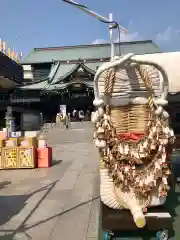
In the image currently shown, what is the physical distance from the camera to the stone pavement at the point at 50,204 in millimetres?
3801

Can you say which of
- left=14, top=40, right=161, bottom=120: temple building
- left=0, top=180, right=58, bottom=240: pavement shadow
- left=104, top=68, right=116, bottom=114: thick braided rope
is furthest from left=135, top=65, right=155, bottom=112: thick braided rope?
left=14, top=40, right=161, bottom=120: temple building

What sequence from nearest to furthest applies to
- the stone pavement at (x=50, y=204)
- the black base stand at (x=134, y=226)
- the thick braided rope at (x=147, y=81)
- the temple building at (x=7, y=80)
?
the black base stand at (x=134, y=226) → the thick braided rope at (x=147, y=81) → the stone pavement at (x=50, y=204) → the temple building at (x=7, y=80)

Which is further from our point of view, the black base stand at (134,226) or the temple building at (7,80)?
the temple building at (7,80)

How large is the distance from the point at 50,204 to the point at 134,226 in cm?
254

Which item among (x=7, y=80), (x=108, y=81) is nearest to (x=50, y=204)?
(x=108, y=81)

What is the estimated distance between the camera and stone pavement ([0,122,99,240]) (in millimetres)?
3801

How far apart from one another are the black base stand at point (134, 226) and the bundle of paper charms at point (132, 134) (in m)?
0.11

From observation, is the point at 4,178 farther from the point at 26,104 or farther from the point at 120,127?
the point at 26,104

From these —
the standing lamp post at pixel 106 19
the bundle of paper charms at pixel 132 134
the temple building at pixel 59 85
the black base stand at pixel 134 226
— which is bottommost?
the black base stand at pixel 134 226

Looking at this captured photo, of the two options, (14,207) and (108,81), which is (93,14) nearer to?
(108,81)

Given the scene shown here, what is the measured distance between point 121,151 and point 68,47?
40.3 m

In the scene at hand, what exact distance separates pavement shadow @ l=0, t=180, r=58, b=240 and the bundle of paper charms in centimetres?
157

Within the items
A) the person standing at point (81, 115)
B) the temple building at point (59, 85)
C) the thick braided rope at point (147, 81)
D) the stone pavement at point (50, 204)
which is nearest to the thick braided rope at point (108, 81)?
the thick braided rope at point (147, 81)

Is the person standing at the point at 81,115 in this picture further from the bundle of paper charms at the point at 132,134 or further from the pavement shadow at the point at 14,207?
the bundle of paper charms at the point at 132,134
